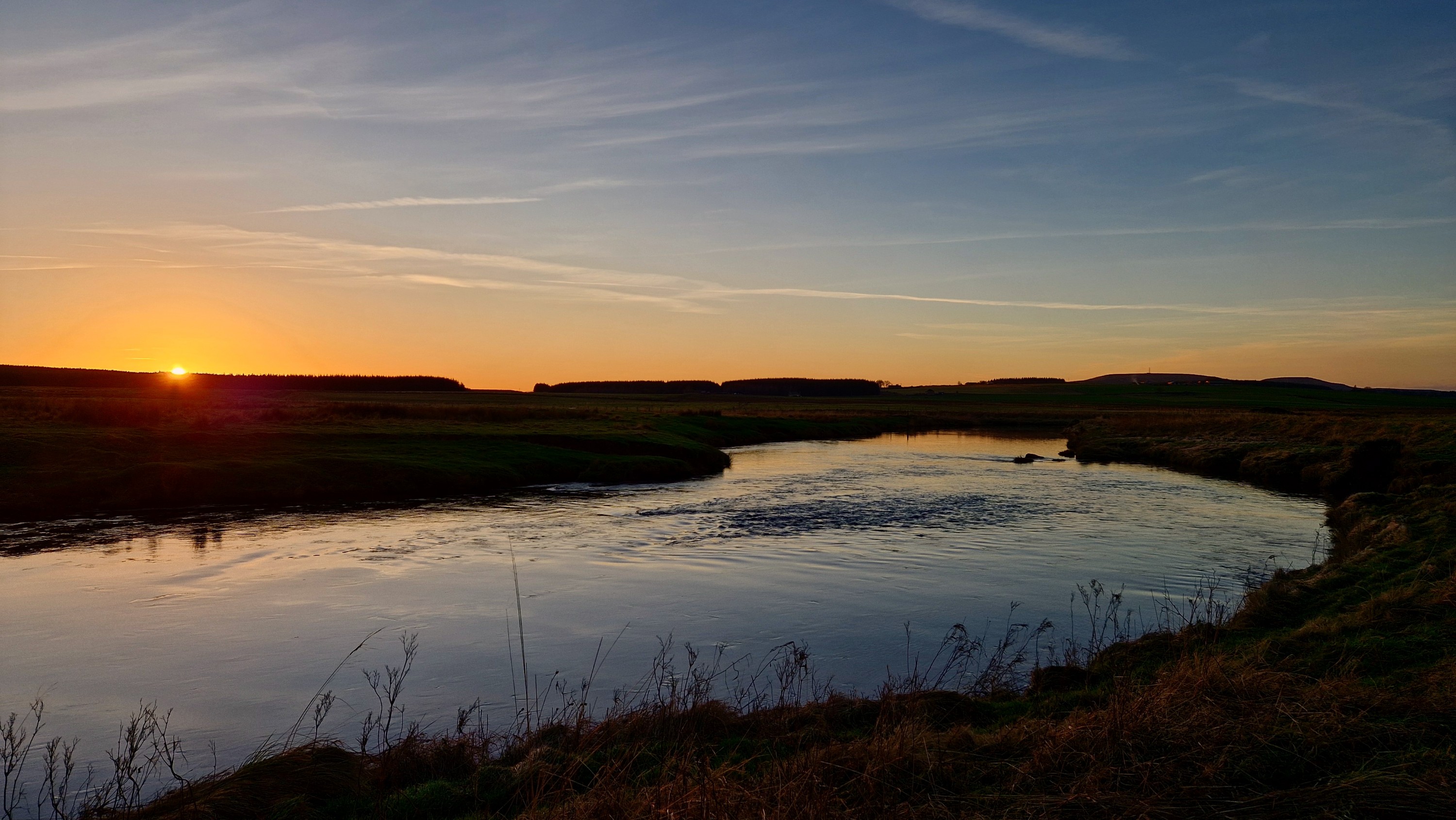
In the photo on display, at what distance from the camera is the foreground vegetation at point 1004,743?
6168 millimetres

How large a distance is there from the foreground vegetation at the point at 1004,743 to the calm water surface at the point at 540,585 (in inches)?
73.8

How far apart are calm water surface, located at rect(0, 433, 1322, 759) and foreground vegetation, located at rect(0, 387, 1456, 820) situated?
187 centimetres

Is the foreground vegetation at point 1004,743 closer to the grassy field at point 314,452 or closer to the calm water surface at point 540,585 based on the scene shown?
the calm water surface at point 540,585

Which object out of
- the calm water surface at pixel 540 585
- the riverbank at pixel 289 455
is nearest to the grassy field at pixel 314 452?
the riverbank at pixel 289 455

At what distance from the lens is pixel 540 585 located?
19578 millimetres

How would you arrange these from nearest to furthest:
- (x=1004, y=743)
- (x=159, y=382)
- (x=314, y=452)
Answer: (x=1004, y=743) < (x=314, y=452) < (x=159, y=382)

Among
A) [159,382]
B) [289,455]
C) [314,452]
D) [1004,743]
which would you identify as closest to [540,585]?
[1004,743]

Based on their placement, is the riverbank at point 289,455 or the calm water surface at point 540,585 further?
the riverbank at point 289,455

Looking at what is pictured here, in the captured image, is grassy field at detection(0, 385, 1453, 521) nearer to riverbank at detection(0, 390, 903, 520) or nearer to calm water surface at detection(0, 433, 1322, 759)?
riverbank at detection(0, 390, 903, 520)

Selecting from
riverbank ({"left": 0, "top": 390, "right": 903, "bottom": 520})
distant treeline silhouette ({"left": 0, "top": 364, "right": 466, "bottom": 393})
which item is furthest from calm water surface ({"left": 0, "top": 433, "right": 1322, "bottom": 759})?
distant treeline silhouette ({"left": 0, "top": 364, "right": 466, "bottom": 393})

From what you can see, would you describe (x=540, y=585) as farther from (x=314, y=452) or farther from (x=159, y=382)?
(x=159, y=382)

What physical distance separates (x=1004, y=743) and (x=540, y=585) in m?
13.6

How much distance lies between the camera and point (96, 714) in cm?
1130

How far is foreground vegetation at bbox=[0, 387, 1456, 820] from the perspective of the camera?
6.17 m
